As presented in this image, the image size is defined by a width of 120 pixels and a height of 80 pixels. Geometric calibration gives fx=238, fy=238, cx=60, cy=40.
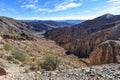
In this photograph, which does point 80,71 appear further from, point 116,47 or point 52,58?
point 116,47

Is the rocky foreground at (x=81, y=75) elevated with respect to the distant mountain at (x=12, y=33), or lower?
elevated

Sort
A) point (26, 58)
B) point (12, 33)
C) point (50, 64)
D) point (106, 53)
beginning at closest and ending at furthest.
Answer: point (50, 64), point (106, 53), point (26, 58), point (12, 33)

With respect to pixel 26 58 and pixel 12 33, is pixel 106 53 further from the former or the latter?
pixel 12 33

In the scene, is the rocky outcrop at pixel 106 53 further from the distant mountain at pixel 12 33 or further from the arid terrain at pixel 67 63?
the distant mountain at pixel 12 33

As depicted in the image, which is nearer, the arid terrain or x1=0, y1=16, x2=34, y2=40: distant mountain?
the arid terrain

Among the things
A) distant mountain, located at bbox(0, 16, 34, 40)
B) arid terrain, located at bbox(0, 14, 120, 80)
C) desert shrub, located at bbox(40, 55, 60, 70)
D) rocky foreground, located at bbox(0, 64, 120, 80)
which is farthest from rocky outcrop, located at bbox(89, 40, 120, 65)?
distant mountain, located at bbox(0, 16, 34, 40)

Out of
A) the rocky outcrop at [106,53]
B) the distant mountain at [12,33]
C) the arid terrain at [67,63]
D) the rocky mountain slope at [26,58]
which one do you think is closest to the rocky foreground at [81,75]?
the arid terrain at [67,63]

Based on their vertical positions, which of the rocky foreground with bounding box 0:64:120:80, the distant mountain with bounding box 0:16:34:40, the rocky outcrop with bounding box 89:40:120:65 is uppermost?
the rocky foreground with bounding box 0:64:120:80

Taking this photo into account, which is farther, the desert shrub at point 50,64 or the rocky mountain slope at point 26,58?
the rocky mountain slope at point 26,58

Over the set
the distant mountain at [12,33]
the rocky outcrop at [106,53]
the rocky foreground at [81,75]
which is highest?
the rocky foreground at [81,75]

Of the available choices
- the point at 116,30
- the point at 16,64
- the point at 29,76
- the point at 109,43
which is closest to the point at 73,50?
the point at 116,30

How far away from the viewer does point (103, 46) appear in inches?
1219

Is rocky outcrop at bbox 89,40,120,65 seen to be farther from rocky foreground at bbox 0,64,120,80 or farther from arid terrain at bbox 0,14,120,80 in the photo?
rocky foreground at bbox 0,64,120,80

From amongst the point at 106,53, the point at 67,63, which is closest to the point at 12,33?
the point at 67,63
